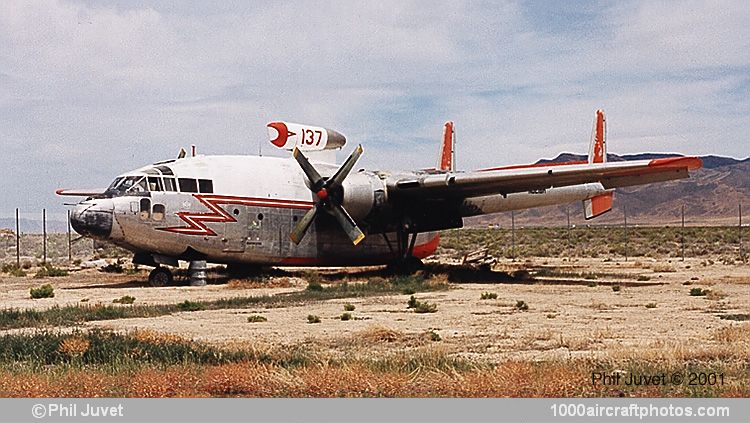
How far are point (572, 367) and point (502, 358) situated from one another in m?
1.74

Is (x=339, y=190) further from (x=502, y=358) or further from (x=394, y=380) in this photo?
(x=394, y=380)

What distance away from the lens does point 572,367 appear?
1170 cm

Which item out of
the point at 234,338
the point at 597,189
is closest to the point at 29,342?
the point at 234,338

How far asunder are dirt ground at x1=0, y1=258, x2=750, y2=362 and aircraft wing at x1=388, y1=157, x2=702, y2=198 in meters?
3.58

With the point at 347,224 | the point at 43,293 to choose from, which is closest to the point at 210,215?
the point at 347,224

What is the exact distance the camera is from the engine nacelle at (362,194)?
3119 cm

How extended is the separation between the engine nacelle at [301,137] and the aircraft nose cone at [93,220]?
23.3 feet

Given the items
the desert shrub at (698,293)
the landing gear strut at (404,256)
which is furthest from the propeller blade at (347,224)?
the desert shrub at (698,293)

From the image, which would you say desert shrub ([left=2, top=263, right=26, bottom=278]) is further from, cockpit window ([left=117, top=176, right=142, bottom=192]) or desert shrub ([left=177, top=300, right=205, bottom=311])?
desert shrub ([left=177, top=300, right=205, bottom=311])

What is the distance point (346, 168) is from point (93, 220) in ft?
28.4

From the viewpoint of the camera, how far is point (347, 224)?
3059 cm

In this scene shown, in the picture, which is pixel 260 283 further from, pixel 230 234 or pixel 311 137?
pixel 311 137

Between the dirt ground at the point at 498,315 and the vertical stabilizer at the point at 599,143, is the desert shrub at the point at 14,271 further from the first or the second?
the vertical stabilizer at the point at 599,143

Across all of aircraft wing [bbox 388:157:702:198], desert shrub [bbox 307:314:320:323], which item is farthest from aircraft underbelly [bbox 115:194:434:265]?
desert shrub [bbox 307:314:320:323]
